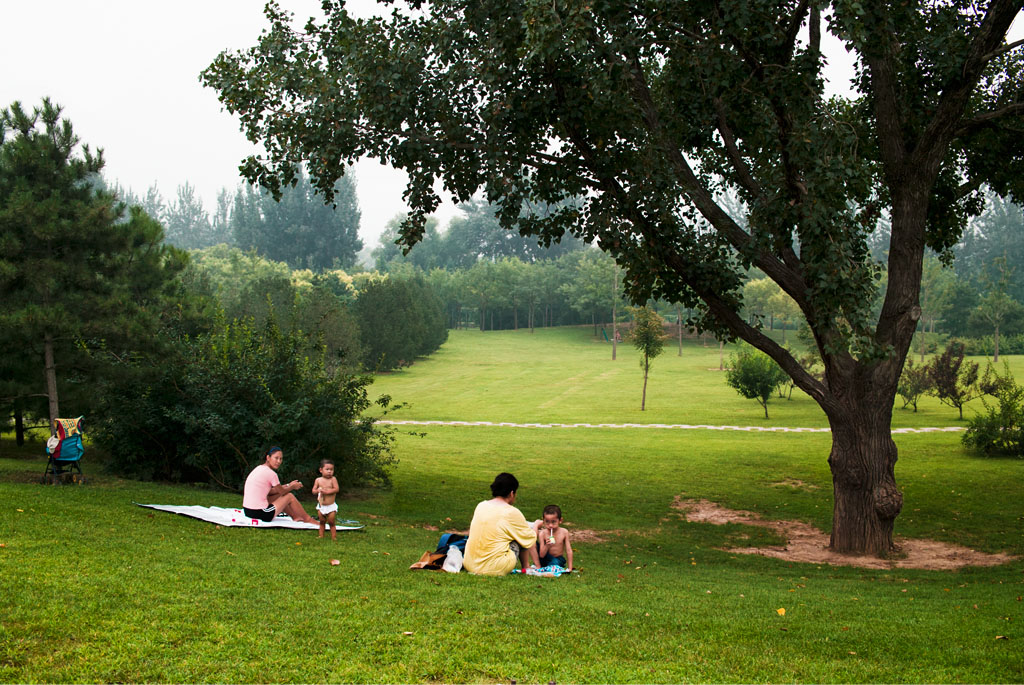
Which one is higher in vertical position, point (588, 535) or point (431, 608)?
point (431, 608)

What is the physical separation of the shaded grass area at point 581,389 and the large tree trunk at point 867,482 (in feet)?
63.7

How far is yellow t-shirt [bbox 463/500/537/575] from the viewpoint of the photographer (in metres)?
8.09

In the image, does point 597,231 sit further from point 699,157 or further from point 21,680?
point 21,680

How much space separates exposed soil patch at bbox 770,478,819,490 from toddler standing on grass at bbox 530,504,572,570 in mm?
11358

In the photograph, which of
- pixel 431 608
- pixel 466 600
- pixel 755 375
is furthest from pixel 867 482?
pixel 755 375

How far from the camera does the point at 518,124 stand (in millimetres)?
12164

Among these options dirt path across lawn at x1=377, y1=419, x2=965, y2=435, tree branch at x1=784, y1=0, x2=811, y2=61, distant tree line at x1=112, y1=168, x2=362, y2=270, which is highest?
distant tree line at x1=112, y1=168, x2=362, y2=270

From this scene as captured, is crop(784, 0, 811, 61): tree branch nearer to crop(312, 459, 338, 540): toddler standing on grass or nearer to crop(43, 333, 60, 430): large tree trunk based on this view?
crop(312, 459, 338, 540): toddler standing on grass

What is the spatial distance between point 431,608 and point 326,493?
3.71 metres

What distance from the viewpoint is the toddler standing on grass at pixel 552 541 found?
8.64m

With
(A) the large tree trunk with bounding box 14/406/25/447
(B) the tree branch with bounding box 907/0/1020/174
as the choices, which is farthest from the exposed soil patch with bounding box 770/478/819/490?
(A) the large tree trunk with bounding box 14/406/25/447

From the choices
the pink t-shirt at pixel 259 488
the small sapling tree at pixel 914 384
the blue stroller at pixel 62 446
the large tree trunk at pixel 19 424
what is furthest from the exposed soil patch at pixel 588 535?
the small sapling tree at pixel 914 384

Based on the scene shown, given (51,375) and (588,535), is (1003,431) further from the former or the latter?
(51,375)

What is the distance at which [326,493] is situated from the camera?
Answer: 9.75 m
